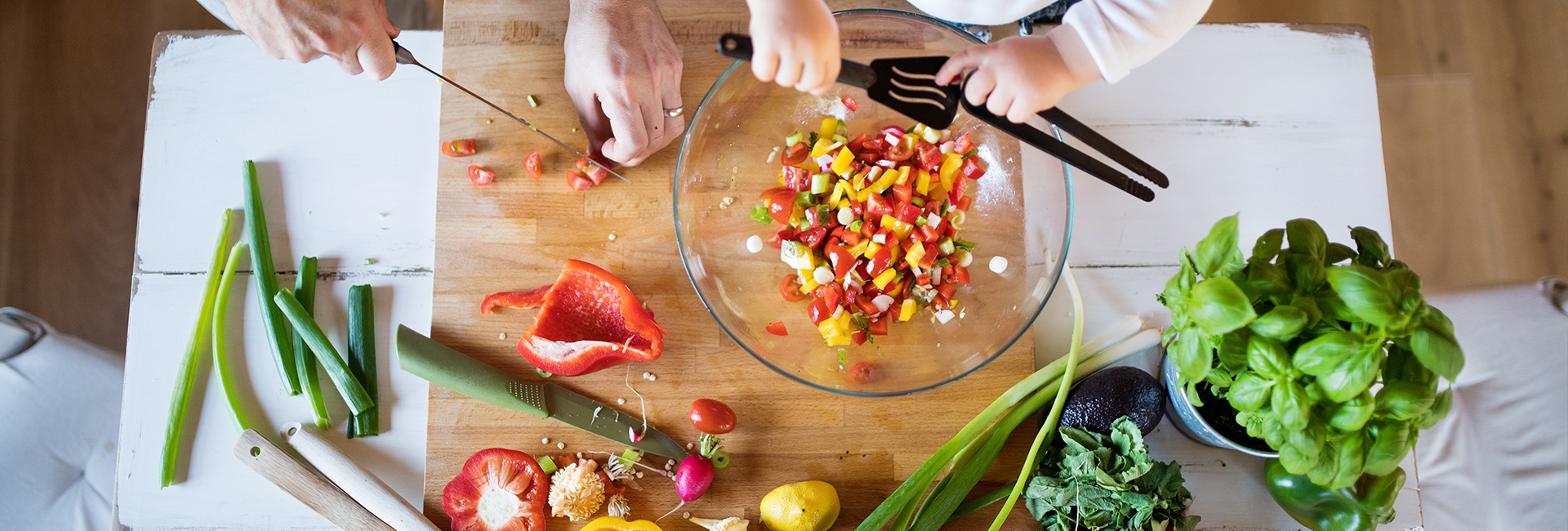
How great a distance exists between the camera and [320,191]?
1.39 m

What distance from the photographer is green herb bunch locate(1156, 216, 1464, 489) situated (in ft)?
2.57

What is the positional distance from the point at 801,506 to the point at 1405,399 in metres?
0.79

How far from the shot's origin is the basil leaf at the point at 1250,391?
2.81 feet

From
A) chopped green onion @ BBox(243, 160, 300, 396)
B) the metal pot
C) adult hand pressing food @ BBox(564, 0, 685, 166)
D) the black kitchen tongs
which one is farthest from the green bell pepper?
chopped green onion @ BBox(243, 160, 300, 396)

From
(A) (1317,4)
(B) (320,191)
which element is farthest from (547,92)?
(A) (1317,4)

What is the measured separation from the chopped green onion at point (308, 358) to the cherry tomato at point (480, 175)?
0.33 m

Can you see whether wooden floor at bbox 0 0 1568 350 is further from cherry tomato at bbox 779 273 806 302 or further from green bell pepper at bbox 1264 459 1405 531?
cherry tomato at bbox 779 273 806 302

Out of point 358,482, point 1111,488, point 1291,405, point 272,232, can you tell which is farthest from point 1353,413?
point 272,232

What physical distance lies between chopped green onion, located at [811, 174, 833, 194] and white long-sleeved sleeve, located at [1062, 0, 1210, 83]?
0.43 m

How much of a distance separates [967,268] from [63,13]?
2.65 metres

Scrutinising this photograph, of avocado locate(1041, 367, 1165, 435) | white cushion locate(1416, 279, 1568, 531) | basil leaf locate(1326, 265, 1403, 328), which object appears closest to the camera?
basil leaf locate(1326, 265, 1403, 328)

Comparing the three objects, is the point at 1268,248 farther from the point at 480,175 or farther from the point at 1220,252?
the point at 480,175

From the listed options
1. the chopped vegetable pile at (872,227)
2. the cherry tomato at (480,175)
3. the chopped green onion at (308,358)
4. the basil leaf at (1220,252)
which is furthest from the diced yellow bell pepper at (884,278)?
the chopped green onion at (308,358)

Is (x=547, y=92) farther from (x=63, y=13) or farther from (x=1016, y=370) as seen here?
(x=63, y=13)
